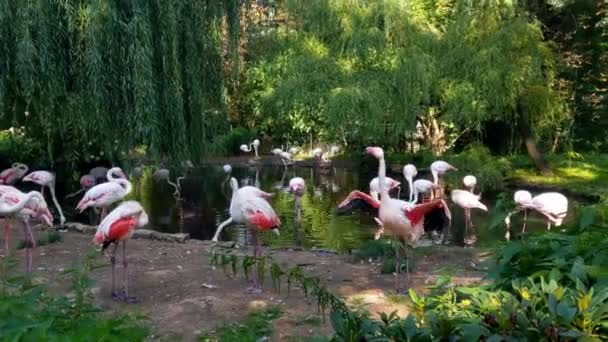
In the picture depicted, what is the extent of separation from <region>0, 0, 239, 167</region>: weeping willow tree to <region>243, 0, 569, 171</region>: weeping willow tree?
7.38 meters

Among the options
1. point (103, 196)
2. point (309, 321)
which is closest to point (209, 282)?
point (309, 321)

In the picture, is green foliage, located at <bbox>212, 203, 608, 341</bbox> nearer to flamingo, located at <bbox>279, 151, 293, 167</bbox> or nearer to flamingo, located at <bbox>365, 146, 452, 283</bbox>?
flamingo, located at <bbox>365, 146, 452, 283</bbox>

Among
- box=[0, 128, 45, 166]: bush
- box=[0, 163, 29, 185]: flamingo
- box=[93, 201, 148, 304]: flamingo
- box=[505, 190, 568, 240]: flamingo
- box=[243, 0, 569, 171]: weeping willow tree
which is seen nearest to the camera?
box=[93, 201, 148, 304]: flamingo

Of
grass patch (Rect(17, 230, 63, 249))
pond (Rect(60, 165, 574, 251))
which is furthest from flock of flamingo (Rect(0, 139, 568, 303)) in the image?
pond (Rect(60, 165, 574, 251))

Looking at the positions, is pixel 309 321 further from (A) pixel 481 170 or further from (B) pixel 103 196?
(A) pixel 481 170

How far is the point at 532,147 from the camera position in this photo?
602 inches

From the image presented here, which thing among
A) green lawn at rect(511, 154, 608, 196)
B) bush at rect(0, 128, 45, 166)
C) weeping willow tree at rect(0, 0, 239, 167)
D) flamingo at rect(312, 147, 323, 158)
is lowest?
green lawn at rect(511, 154, 608, 196)

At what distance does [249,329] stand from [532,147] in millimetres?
12967

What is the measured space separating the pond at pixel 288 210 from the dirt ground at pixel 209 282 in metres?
0.83

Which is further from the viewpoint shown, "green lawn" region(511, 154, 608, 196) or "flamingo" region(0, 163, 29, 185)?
"green lawn" region(511, 154, 608, 196)

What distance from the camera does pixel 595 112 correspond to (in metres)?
19.2

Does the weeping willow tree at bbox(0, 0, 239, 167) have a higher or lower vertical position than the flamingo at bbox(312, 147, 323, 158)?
higher

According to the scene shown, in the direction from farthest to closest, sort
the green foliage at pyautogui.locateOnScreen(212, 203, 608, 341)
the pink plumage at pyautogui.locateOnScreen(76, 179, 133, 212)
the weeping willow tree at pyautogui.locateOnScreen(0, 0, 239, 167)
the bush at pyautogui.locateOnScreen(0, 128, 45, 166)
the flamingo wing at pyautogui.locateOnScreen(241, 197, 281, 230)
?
1. the bush at pyautogui.locateOnScreen(0, 128, 45, 166)
2. the pink plumage at pyautogui.locateOnScreen(76, 179, 133, 212)
3. the weeping willow tree at pyautogui.locateOnScreen(0, 0, 239, 167)
4. the flamingo wing at pyautogui.locateOnScreen(241, 197, 281, 230)
5. the green foliage at pyautogui.locateOnScreen(212, 203, 608, 341)

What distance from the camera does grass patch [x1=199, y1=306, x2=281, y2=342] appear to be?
379 centimetres
